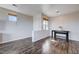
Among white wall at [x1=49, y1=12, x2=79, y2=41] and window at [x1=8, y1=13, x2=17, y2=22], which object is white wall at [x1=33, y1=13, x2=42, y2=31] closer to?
white wall at [x1=49, y1=12, x2=79, y2=41]

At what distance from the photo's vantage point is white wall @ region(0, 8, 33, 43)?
5540 millimetres

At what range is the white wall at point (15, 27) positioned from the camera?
5.54 m

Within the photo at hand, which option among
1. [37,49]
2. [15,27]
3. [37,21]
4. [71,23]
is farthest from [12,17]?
[71,23]

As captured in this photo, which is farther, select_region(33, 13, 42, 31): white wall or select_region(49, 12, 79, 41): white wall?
select_region(33, 13, 42, 31): white wall

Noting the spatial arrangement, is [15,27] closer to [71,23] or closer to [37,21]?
[37,21]

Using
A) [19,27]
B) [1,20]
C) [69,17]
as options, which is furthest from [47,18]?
[1,20]

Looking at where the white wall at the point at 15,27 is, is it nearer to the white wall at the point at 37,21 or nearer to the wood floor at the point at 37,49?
the white wall at the point at 37,21

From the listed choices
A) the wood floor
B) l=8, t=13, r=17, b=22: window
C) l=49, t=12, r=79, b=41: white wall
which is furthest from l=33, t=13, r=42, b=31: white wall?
the wood floor

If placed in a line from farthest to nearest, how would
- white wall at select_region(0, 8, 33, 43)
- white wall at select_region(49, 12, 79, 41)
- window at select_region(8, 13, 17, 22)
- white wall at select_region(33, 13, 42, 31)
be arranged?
white wall at select_region(33, 13, 42, 31), white wall at select_region(49, 12, 79, 41), window at select_region(8, 13, 17, 22), white wall at select_region(0, 8, 33, 43)

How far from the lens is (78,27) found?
660cm

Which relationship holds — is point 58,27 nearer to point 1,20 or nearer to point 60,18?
point 60,18

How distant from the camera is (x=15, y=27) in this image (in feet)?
21.9

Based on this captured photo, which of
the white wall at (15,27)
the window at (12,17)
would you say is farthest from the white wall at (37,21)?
the window at (12,17)
